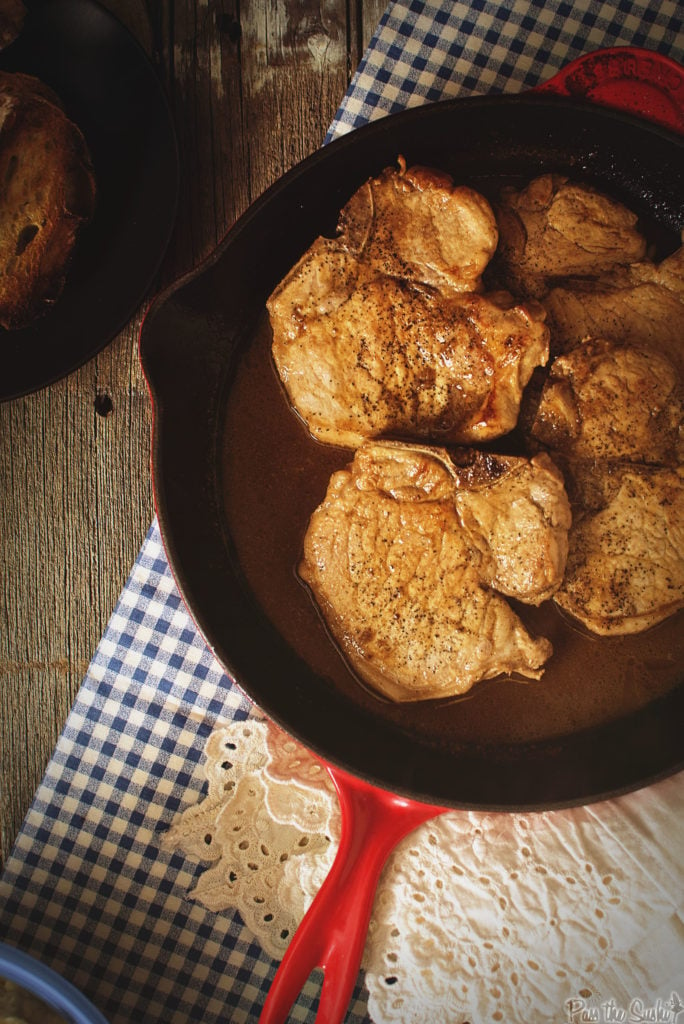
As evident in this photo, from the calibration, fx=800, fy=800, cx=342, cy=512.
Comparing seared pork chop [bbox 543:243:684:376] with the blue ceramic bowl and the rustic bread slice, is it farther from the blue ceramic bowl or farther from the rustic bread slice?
the blue ceramic bowl

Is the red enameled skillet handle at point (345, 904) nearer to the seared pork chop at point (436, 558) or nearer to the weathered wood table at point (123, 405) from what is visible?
the seared pork chop at point (436, 558)

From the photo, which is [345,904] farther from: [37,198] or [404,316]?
[37,198]

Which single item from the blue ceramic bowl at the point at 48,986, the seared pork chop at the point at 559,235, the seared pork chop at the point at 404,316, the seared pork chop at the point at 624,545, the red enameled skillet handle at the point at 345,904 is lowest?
the blue ceramic bowl at the point at 48,986

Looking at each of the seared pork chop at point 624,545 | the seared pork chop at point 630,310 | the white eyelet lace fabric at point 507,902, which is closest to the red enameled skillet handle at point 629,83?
the seared pork chop at point 630,310

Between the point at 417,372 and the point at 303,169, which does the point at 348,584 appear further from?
the point at 303,169

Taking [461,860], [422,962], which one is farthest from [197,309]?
[422,962]

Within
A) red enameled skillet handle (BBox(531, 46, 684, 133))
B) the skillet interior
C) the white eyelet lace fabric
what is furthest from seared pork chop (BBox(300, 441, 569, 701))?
red enameled skillet handle (BBox(531, 46, 684, 133))
